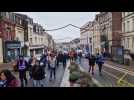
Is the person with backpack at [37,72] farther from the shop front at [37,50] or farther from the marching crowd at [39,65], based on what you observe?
the shop front at [37,50]

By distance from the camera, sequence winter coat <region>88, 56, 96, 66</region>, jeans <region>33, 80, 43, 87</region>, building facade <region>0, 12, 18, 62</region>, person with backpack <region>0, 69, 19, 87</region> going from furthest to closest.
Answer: winter coat <region>88, 56, 96, 66</region>
building facade <region>0, 12, 18, 62</region>
jeans <region>33, 80, 43, 87</region>
person with backpack <region>0, 69, 19, 87</region>

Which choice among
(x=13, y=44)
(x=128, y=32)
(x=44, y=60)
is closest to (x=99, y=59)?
(x=128, y=32)

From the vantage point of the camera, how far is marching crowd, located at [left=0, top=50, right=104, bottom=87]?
4492 millimetres

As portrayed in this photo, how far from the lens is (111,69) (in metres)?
5.36

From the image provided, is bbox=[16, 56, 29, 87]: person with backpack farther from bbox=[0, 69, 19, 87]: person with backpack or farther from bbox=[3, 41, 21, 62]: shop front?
bbox=[0, 69, 19, 87]: person with backpack

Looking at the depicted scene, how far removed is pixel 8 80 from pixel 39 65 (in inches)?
36.0

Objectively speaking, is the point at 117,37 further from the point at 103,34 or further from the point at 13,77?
the point at 13,77

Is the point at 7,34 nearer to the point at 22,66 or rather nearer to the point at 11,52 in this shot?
the point at 11,52

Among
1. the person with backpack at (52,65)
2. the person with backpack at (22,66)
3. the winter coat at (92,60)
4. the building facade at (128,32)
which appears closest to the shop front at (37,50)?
the person with backpack at (22,66)

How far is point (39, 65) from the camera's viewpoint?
17.1ft

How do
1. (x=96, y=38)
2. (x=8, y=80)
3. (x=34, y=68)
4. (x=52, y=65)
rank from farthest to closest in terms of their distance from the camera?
(x=52, y=65)
(x=96, y=38)
(x=34, y=68)
(x=8, y=80)

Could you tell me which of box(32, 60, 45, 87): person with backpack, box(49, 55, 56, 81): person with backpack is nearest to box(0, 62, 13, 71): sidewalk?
box(32, 60, 45, 87): person with backpack
